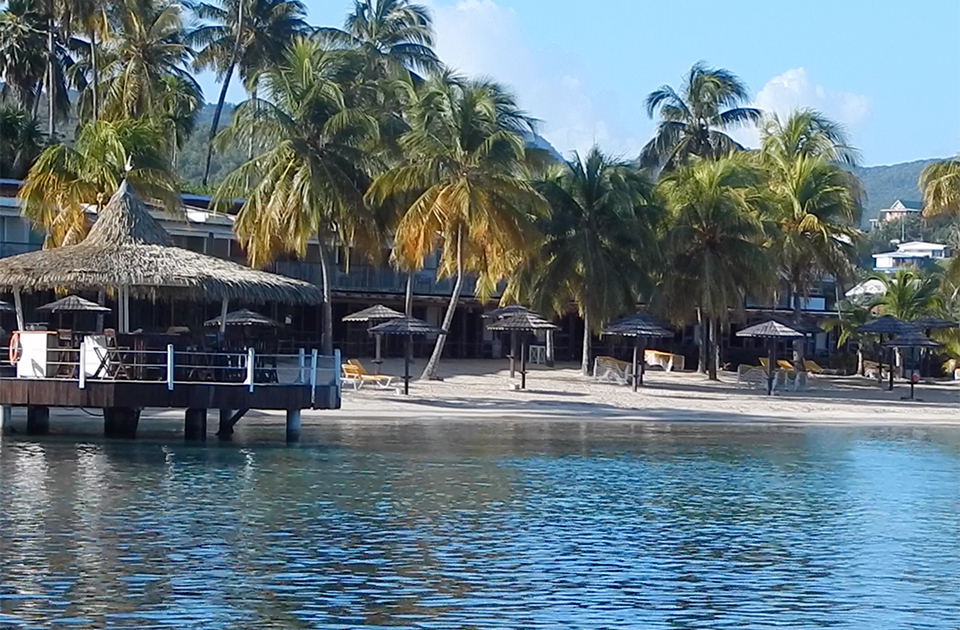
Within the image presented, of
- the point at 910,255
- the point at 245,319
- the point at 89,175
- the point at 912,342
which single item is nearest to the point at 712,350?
the point at 912,342

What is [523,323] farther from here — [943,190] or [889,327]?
[943,190]

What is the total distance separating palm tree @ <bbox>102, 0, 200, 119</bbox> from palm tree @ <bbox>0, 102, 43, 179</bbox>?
3203mm

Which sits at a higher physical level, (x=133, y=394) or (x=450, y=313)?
(x=450, y=313)

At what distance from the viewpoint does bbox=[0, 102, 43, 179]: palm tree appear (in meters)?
62.9

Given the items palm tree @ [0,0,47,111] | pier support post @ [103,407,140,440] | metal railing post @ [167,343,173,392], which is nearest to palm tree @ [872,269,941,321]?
palm tree @ [0,0,47,111]

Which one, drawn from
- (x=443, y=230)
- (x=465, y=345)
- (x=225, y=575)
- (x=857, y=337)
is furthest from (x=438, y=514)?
(x=857, y=337)

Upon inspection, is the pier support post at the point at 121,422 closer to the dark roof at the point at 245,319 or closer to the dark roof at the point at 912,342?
the dark roof at the point at 245,319

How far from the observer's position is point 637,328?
5069 centimetres

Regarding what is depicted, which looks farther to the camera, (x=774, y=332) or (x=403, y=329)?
(x=774, y=332)

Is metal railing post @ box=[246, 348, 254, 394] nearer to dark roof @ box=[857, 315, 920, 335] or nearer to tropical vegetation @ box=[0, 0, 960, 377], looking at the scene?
tropical vegetation @ box=[0, 0, 960, 377]

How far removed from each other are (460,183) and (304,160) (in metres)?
4.89

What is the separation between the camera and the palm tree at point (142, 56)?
2581 inches

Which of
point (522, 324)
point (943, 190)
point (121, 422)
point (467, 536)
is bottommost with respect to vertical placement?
point (467, 536)

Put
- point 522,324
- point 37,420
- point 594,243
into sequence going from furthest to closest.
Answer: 1. point 594,243
2. point 522,324
3. point 37,420
